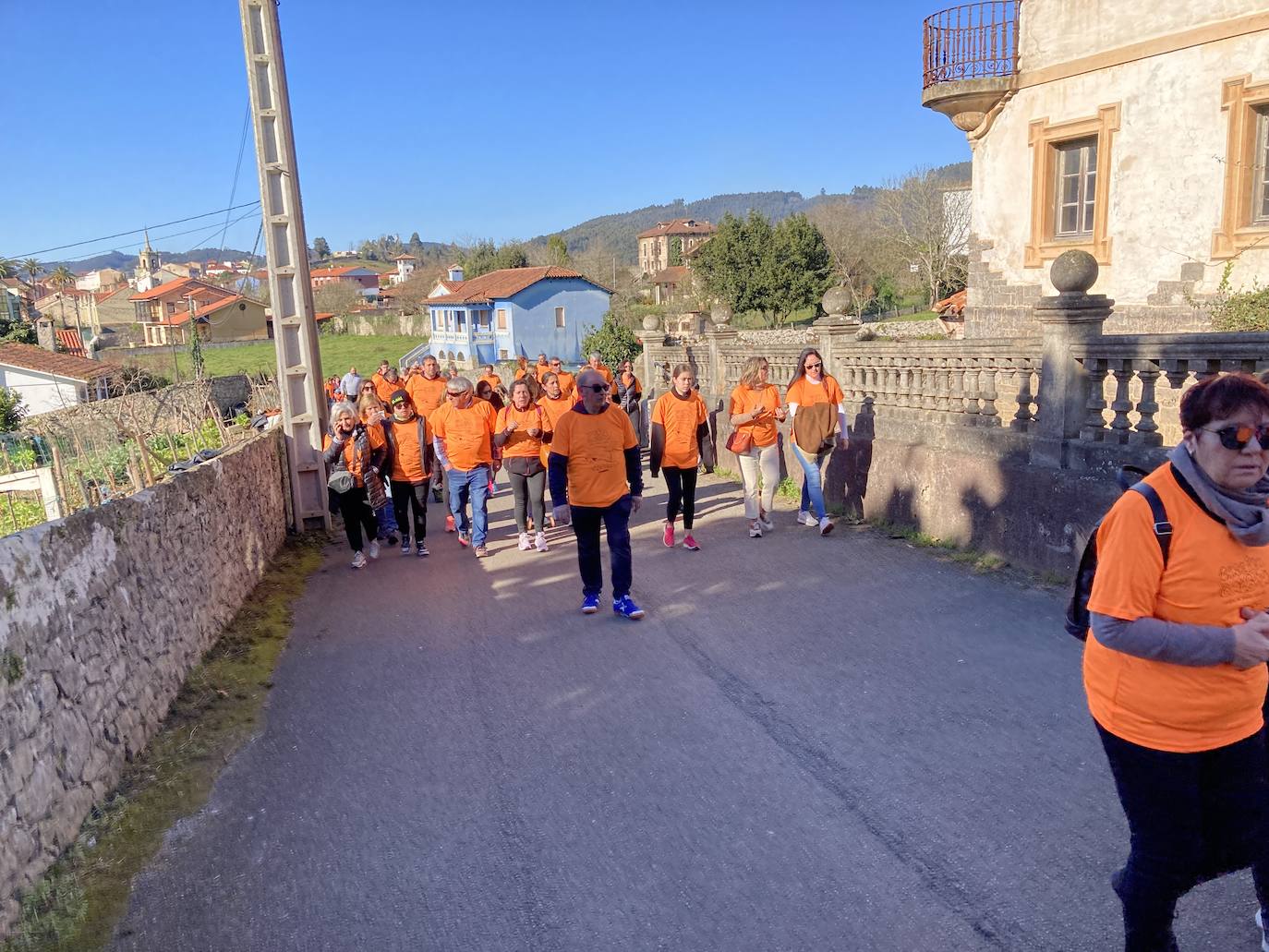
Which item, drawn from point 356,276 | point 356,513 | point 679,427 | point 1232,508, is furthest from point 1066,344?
point 356,276

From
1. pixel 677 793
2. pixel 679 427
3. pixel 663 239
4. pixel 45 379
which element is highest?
pixel 663 239

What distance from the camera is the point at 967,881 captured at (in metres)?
3.53

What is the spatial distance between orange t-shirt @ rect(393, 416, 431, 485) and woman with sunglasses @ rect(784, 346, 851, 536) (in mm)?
3805

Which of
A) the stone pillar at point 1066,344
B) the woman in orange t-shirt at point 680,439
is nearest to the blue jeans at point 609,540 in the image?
the woman in orange t-shirt at point 680,439

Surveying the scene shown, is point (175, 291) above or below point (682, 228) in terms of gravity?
below

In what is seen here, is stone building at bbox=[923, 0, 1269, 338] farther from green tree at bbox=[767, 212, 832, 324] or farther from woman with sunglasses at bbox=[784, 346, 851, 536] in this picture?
green tree at bbox=[767, 212, 832, 324]

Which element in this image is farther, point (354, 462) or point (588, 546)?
point (354, 462)

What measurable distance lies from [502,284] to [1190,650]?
5724 cm

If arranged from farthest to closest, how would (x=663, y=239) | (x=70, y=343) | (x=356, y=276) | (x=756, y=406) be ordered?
(x=356, y=276) < (x=663, y=239) < (x=70, y=343) < (x=756, y=406)

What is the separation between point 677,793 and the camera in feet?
14.3

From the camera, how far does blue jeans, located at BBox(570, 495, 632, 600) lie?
712 centimetres

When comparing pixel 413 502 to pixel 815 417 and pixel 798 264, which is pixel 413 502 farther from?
pixel 798 264

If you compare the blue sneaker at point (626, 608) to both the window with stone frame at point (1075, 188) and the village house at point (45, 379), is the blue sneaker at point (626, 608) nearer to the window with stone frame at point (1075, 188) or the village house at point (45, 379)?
the window with stone frame at point (1075, 188)

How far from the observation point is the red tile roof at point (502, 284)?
5575cm
